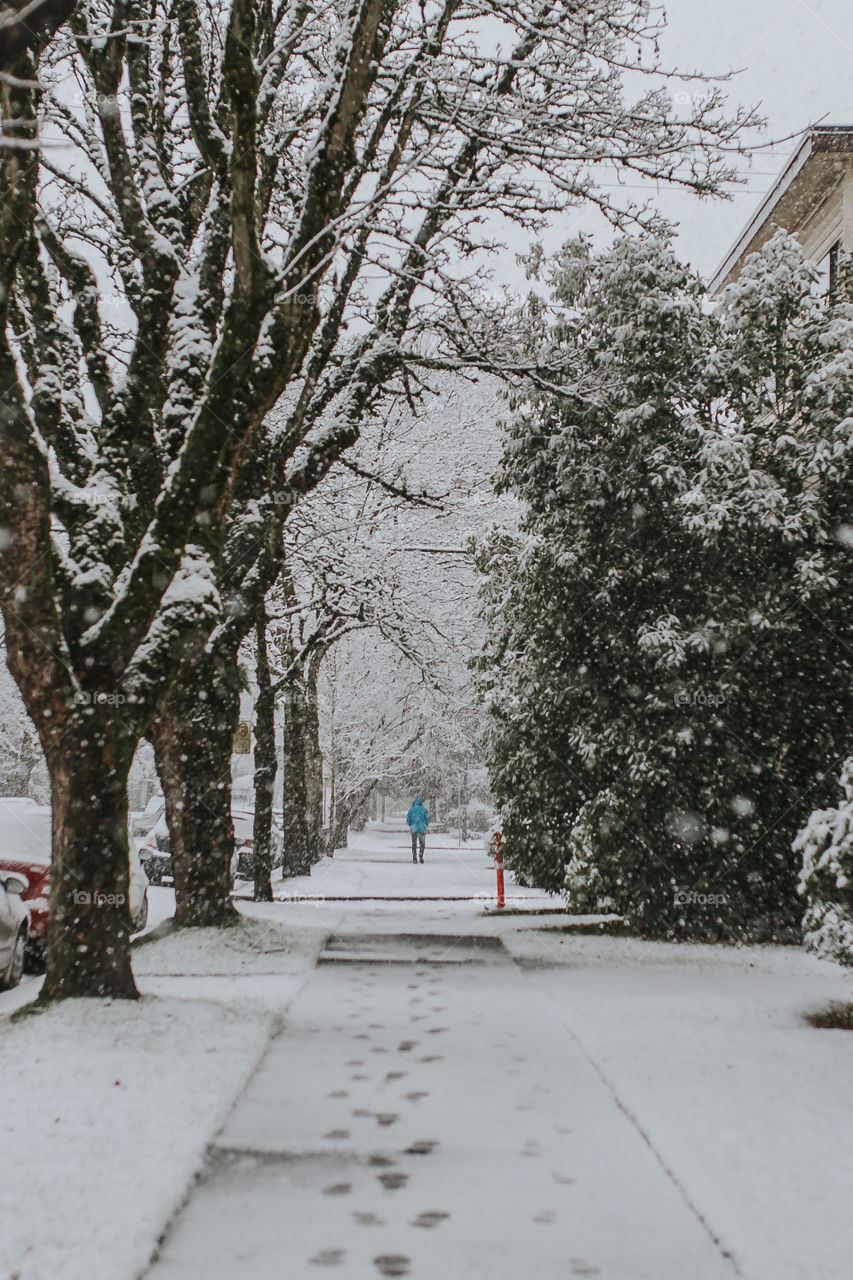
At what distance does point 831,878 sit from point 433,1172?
442 cm

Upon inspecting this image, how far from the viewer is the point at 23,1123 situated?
5.10 meters

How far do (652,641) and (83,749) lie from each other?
6456 millimetres

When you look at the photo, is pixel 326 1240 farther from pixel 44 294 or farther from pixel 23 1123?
pixel 44 294

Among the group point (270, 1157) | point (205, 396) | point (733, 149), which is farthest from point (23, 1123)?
point (733, 149)

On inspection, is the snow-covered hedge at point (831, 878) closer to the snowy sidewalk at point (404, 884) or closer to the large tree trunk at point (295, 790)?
the snowy sidewalk at point (404, 884)

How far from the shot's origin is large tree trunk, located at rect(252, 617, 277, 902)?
17234 mm

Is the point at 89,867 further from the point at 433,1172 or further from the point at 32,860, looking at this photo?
the point at 32,860

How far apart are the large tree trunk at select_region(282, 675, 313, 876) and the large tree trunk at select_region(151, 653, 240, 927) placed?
10393mm

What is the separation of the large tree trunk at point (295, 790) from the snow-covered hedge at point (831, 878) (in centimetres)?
1568

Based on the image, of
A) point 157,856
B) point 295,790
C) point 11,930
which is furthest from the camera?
point 157,856

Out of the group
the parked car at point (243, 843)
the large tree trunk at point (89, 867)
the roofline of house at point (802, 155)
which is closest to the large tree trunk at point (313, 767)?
the parked car at point (243, 843)

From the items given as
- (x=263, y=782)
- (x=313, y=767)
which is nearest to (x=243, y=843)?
(x=313, y=767)

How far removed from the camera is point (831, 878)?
26.6 ft

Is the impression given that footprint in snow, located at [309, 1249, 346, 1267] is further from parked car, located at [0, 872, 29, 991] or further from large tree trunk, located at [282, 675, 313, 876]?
large tree trunk, located at [282, 675, 313, 876]
